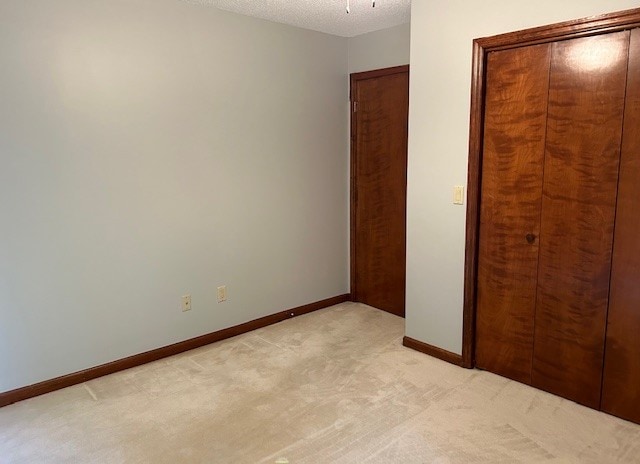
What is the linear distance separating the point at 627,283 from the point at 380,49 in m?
2.48

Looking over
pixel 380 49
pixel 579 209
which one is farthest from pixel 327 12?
pixel 579 209

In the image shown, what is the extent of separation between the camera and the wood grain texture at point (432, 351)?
304cm

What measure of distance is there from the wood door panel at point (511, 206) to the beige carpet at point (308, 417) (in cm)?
24

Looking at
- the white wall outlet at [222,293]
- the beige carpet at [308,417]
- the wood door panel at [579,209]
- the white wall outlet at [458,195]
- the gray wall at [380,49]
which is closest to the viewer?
the beige carpet at [308,417]

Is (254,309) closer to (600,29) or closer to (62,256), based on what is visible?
(62,256)

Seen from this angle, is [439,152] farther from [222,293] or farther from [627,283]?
[222,293]

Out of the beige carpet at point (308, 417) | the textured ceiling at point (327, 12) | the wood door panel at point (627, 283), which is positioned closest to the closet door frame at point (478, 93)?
the wood door panel at point (627, 283)

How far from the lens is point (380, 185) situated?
396 centimetres

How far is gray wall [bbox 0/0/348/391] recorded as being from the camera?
8.38 feet

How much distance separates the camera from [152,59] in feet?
9.59

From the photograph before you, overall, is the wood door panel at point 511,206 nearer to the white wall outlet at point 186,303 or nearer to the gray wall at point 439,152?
the gray wall at point 439,152

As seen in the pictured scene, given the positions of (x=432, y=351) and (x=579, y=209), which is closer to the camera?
(x=579, y=209)

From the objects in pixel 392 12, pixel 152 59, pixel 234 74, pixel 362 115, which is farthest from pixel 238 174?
pixel 392 12

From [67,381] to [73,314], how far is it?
39cm
